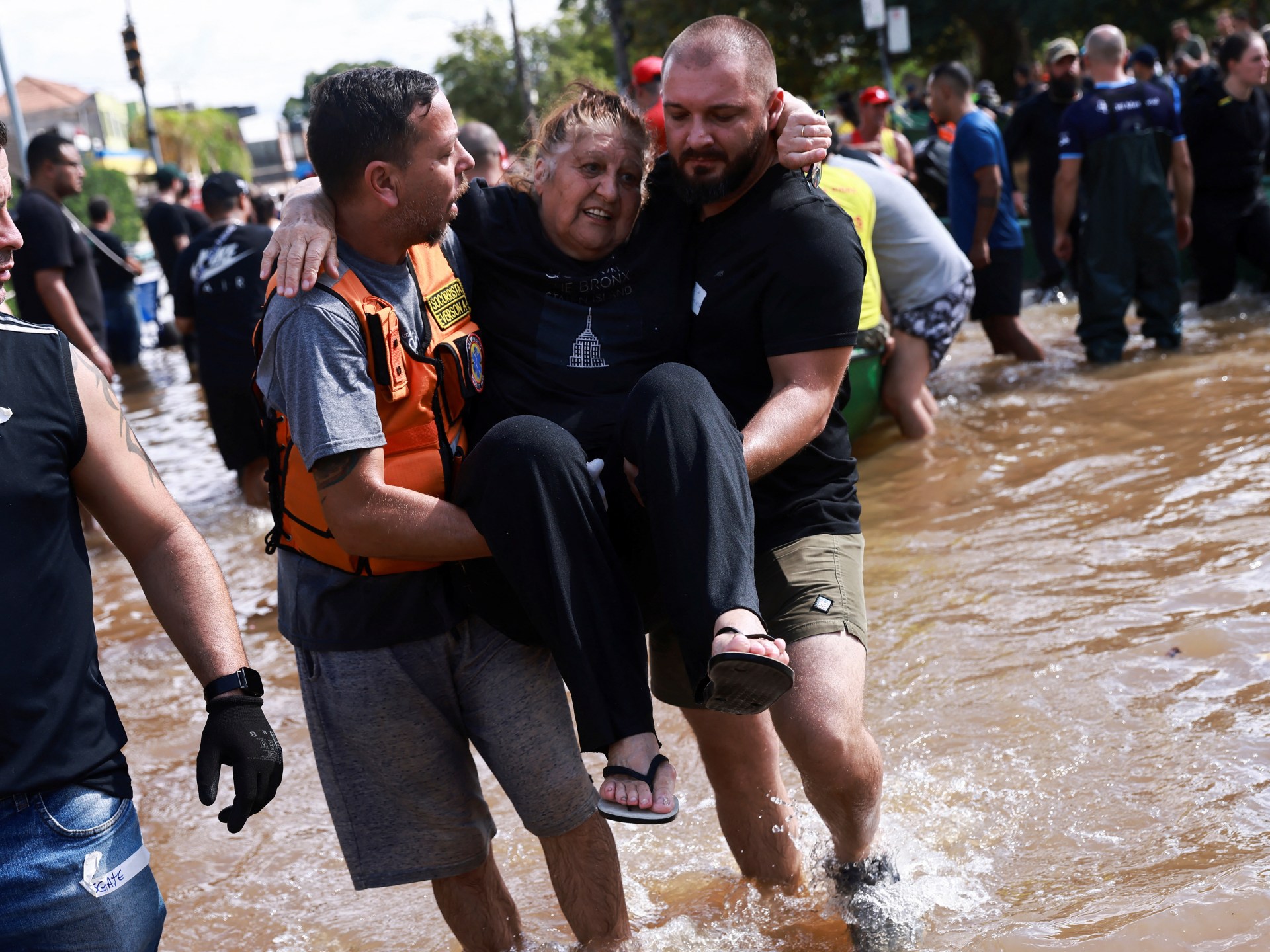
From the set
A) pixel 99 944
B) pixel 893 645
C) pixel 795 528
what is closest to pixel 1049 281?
pixel 893 645

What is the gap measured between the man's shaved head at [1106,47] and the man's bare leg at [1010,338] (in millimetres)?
1786

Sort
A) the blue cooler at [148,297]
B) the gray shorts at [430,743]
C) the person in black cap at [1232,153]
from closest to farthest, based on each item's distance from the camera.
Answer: the gray shorts at [430,743] < the person in black cap at [1232,153] < the blue cooler at [148,297]

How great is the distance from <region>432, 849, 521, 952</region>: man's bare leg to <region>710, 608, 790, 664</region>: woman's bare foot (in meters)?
0.93

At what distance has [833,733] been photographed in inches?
109

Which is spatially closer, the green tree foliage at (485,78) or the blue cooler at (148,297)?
the blue cooler at (148,297)

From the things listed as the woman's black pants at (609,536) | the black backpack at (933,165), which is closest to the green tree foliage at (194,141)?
the black backpack at (933,165)

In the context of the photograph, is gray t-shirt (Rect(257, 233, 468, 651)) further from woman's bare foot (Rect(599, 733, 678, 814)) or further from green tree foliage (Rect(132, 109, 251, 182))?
green tree foliage (Rect(132, 109, 251, 182))

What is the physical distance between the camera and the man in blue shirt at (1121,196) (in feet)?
27.3

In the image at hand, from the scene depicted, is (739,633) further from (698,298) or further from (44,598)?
(44,598)

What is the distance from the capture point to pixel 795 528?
2992mm

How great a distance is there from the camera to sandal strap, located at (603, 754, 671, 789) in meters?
2.50

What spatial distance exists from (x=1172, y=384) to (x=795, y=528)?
18.8ft

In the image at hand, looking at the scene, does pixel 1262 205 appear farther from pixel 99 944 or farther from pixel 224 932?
pixel 99 944

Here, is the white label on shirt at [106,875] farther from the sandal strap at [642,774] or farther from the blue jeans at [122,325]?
the blue jeans at [122,325]
